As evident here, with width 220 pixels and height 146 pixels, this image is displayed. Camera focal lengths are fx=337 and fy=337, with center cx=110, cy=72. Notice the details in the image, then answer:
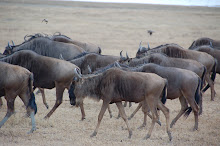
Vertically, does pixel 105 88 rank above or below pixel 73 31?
above

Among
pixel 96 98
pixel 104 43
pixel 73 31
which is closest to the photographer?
pixel 96 98

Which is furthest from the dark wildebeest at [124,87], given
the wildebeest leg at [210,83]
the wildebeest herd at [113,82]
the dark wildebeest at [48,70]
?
the wildebeest leg at [210,83]

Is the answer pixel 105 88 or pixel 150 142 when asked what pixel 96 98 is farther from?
pixel 150 142

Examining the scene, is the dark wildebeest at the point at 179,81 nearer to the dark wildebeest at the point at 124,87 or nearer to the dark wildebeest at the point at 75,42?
the dark wildebeest at the point at 124,87

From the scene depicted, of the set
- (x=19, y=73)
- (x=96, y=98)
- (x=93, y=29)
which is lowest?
(x=93, y=29)

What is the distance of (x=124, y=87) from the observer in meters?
6.56

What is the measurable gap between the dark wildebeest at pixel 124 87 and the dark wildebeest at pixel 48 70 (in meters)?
0.82

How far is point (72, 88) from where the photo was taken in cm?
693

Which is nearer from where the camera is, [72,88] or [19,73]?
[19,73]

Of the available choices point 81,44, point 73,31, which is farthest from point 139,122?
point 73,31

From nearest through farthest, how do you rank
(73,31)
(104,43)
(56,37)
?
(56,37) < (104,43) < (73,31)

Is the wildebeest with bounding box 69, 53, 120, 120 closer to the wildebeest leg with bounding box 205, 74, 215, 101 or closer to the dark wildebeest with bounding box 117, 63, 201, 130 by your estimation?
the dark wildebeest with bounding box 117, 63, 201, 130

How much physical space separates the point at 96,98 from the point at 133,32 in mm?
19799

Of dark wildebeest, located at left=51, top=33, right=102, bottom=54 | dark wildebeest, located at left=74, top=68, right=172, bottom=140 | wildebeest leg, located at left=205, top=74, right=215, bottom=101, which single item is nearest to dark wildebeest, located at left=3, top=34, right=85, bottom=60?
dark wildebeest, located at left=51, top=33, right=102, bottom=54
